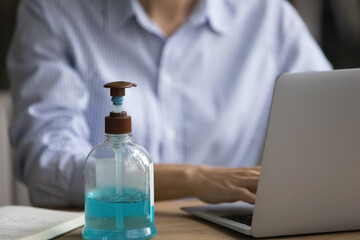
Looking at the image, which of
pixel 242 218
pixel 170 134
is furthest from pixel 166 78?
pixel 242 218

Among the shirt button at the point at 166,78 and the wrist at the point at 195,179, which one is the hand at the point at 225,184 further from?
the shirt button at the point at 166,78

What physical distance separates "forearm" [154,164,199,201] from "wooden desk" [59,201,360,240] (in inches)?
2.2

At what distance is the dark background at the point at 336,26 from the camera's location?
3.23 meters

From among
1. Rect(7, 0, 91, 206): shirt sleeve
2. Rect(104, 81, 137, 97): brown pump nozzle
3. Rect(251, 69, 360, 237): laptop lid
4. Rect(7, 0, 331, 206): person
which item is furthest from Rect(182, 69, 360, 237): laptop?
Rect(7, 0, 331, 206): person

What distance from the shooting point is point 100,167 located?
39.2 inches

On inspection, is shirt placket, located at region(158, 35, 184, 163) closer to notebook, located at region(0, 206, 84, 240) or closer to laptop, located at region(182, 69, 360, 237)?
notebook, located at region(0, 206, 84, 240)

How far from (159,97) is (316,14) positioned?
186 centimetres

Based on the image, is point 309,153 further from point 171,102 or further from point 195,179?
point 171,102

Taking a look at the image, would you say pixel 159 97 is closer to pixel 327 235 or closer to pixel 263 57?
pixel 263 57

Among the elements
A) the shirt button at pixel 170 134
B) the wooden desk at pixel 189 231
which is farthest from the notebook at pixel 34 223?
the shirt button at pixel 170 134

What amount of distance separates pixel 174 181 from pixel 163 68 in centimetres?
50

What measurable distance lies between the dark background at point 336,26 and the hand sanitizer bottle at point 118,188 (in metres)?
2.40

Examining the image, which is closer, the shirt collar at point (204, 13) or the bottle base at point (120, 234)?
the bottle base at point (120, 234)

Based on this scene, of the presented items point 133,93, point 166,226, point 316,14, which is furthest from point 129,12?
point 316,14
